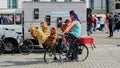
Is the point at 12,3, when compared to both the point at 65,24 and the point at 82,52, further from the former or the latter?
the point at 82,52

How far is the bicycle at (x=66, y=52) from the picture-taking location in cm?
1642

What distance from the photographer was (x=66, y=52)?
663 inches

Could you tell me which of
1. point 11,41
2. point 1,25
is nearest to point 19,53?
point 11,41

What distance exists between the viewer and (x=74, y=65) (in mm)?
15852

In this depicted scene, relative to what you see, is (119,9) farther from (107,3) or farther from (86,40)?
(86,40)

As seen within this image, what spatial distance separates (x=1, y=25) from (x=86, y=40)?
5000 millimetres

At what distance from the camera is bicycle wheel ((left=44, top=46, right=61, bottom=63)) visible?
53.7 feet

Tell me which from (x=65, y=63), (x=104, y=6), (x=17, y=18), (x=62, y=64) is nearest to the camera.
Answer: (x=62, y=64)

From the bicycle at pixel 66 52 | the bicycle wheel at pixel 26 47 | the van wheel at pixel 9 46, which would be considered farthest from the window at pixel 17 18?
the bicycle at pixel 66 52

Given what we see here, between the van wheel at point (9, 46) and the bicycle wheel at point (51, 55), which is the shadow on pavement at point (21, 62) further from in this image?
the van wheel at point (9, 46)

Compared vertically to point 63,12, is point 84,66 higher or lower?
lower

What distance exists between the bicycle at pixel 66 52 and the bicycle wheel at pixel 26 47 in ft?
8.14

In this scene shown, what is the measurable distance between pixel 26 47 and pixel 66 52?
3.02m

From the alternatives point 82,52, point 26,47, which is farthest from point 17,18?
point 82,52
